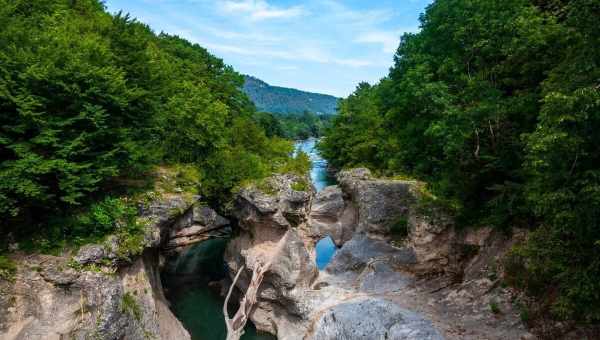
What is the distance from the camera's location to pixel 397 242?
72.3 ft

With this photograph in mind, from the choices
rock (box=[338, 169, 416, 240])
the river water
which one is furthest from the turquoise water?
rock (box=[338, 169, 416, 240])

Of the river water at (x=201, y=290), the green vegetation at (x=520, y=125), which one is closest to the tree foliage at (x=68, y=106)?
the river water at (x=201, y=290)

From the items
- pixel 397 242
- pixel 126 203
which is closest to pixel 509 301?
pixel 397 242

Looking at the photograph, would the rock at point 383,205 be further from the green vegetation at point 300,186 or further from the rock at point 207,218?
the rock at point 207,218

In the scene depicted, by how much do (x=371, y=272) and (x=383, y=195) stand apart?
5.75 meters

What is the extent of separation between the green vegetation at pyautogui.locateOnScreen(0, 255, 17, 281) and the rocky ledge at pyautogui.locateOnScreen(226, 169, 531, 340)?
1025 cm

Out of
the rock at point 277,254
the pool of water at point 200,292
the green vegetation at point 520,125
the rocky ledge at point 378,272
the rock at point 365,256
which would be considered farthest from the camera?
the rock at point 365,256

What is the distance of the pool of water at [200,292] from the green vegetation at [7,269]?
9355 millimetres

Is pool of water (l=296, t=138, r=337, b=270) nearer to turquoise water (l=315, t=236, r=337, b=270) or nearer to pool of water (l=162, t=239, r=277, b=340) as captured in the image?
turquoise water (l=315, t=236, r=337, b=270)

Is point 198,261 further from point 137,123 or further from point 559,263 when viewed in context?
point 559,263

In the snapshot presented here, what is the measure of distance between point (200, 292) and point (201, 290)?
11.8 inches

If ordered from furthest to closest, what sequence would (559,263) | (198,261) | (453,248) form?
(198,261), (453,248), (559,263)

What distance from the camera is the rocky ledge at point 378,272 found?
48.9 feet

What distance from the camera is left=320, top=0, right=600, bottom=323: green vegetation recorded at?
885 cm
